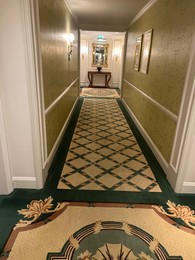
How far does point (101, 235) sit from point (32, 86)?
1.59 meters

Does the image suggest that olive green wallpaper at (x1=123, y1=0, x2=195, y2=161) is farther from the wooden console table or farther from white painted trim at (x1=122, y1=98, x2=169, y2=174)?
the wooden console table

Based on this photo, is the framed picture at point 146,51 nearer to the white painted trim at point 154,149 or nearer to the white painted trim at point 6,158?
the white painted trim at point 154,149

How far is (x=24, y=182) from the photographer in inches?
92.9

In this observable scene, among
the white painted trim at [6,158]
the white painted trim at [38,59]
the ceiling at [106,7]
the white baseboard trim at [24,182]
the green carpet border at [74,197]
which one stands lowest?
the green carpet border at [74,197]

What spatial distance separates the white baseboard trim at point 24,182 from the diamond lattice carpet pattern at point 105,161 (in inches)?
12.9

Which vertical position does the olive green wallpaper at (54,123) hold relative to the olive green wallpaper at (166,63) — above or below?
below

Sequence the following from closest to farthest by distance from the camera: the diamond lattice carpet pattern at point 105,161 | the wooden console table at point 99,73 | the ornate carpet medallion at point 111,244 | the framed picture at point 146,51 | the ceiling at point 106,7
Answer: the ornate carpet medallion at point 111,244, the diamond lattice carpet pattern at point 105,161, the framed picture at point 146,51, the ceiling at point 106,7, the wooden console table at point 99,73

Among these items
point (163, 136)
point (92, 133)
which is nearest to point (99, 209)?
point (163, 136)

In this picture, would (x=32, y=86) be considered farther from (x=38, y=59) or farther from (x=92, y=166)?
(x=92, y=166)

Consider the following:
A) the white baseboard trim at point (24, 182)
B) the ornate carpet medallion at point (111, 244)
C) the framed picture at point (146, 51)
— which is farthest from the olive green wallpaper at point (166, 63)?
the white baseboard trim at point (24, 182)

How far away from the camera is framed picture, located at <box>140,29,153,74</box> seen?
12.6ft

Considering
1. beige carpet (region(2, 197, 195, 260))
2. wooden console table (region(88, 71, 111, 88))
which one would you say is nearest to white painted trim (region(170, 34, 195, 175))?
beige carpet (region(2, 197, 195, 260))

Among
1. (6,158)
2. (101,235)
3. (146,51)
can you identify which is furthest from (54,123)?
(146,51)

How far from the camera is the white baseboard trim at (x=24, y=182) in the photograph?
235cm
